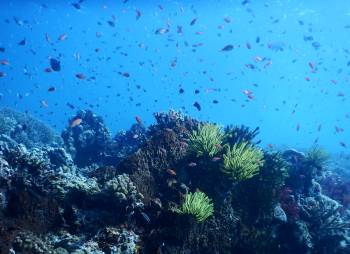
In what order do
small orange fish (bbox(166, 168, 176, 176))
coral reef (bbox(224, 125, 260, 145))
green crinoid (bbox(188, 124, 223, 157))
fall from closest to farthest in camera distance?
small orange fish (bbox(166, 168, 176, 176)) → green crinoid (bbox(188, 124, 223, 157)) → coral reef (bbox(224, 125, 260, 145))

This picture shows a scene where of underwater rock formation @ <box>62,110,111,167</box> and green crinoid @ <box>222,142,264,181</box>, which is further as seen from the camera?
underwater rock formation @ <box>62,110,111,167</box>

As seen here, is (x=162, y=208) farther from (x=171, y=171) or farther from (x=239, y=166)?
(x=239, y=166)

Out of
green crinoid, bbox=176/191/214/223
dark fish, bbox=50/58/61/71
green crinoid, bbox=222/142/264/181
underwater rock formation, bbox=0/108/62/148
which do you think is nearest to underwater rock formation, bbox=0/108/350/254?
green crinoid, bbox=176/191/214/223

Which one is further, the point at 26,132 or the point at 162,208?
the point at 26,132

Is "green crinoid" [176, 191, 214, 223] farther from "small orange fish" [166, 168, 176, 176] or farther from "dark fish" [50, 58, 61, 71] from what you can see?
"dark fish" [50, 58, 61, 71]

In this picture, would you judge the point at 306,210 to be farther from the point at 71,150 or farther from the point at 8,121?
the point at 8,121

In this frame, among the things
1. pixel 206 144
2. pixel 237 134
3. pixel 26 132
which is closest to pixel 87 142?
pixel 26 132

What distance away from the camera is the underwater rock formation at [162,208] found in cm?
675

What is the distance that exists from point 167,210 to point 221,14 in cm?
4705

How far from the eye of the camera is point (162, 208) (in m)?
7.85

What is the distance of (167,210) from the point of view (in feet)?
25.3

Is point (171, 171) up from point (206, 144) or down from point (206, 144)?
down

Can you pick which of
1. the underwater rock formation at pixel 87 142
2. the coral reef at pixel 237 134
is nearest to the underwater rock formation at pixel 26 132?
the underwater rock formation at pixel 87 142

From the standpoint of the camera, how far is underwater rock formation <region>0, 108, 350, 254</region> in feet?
22.2
